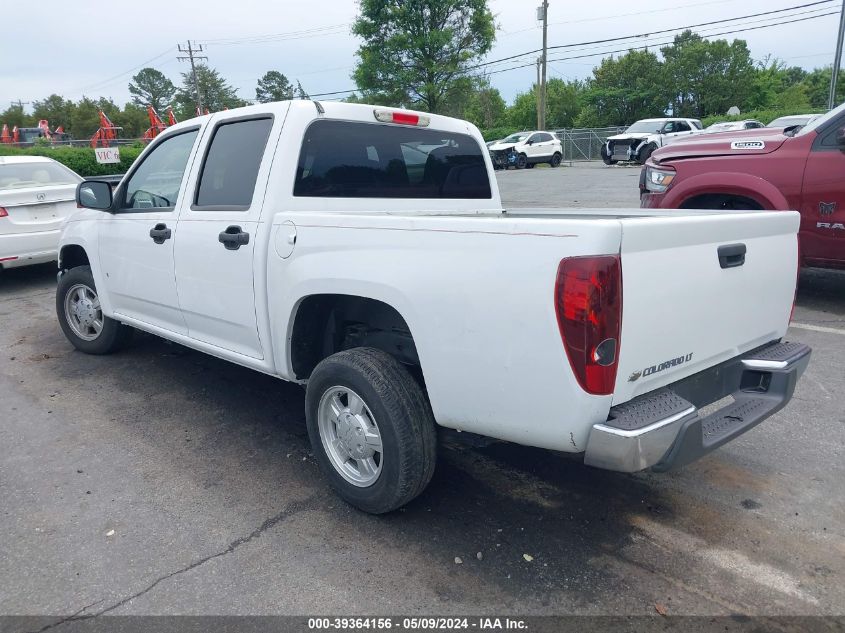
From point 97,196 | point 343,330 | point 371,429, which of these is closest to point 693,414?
point 371,429

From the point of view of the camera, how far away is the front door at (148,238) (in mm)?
4230

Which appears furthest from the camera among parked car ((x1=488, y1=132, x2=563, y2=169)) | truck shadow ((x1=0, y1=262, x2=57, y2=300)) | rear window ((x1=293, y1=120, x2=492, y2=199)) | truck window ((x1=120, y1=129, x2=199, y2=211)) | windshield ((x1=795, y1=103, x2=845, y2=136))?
parked car ((x1=488, y1=132, x2=563, y2=169))

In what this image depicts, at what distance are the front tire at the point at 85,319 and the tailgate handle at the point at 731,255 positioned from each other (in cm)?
452

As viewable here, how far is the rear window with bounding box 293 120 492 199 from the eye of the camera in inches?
143

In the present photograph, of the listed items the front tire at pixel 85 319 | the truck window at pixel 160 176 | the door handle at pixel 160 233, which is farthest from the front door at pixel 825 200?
the front tire at pixel 85 319

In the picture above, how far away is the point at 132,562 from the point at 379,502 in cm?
108

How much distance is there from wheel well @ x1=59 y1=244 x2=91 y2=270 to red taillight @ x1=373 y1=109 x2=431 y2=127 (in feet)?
9.30

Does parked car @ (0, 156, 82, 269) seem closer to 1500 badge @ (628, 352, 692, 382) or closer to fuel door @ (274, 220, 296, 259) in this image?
fuel door @ (274, 220, 296, 259)

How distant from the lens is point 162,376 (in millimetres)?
5141

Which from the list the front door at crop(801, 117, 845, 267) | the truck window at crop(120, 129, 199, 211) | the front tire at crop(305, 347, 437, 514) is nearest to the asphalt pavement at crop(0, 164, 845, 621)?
the front tire at crop(305, 347, 437, 514)

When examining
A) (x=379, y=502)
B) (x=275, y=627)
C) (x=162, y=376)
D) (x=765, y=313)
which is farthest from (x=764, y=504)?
(x=162, y=376)

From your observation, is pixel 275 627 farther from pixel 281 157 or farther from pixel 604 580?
pixel 281 157

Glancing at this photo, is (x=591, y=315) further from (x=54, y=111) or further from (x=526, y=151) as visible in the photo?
(x=54, y=111)

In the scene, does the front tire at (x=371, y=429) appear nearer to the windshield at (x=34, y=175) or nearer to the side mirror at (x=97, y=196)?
the side mirror at (x=97, y=196)
